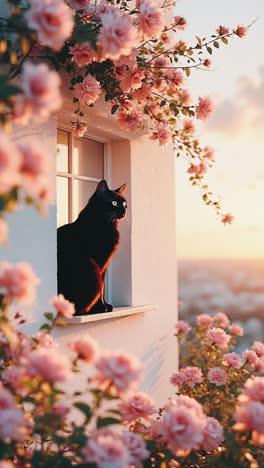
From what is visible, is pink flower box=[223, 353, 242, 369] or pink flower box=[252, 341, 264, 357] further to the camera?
pink flower box=[223, 353, 242, 369]

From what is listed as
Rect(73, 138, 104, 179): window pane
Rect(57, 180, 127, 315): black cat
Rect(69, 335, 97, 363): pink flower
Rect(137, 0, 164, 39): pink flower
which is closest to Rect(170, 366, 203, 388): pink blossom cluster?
Rect(57, 180, 127, 315): black cat

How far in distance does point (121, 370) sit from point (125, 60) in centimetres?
185

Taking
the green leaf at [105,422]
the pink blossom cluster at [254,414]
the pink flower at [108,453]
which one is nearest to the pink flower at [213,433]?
the pink blossom cluster at [254,414]

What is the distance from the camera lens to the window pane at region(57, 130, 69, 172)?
347cm

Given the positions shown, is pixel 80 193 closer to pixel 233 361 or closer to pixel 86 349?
pixel 233 361

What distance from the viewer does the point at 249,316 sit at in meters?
6.86

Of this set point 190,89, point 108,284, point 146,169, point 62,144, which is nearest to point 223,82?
point 190,89

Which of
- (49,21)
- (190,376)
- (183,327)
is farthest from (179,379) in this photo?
(49,21)

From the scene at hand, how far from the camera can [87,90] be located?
9.82ft

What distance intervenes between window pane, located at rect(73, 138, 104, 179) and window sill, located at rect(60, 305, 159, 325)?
2.49 ft

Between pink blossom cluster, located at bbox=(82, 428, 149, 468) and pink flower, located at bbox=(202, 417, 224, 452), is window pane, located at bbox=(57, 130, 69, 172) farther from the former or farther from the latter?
pink blossom cluster, located at bbox=(82, 428, 149, 468)

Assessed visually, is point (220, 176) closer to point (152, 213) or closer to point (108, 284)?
point (152, 213)

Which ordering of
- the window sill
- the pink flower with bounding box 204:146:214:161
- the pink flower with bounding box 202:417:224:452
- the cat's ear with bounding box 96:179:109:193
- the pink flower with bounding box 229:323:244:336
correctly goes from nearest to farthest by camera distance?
1. the pink flower with bounding box 202:417:224:452
2. the window sill
3. the cat's ear with bounding box 96:179:109:193
4. the pink flower with bounding box 204:146:214:161
5. the pink flower with bounding box 229:323:244:336

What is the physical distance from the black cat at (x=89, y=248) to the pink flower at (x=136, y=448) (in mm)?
1418
